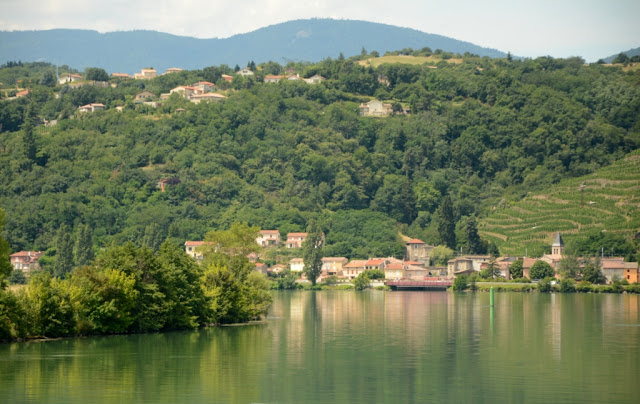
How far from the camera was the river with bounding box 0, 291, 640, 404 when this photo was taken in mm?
34688

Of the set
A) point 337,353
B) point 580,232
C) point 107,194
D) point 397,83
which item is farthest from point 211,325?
point 397,83

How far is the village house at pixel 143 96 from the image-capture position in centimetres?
18162

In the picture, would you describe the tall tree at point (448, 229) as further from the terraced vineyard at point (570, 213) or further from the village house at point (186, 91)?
the village house at point (186, 91)

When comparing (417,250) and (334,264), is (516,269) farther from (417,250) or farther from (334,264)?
(334,264)

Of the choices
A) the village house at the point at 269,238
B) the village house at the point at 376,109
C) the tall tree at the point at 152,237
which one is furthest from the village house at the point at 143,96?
the tall tree at the point at 152,237

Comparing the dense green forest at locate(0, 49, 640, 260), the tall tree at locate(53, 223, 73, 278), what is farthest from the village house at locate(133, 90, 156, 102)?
the tall tree at locate(53, 223, 73, 278)

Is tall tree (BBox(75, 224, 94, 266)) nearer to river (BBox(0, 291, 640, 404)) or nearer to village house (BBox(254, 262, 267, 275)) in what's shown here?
village house (BBox(254, 262, 267, 275))

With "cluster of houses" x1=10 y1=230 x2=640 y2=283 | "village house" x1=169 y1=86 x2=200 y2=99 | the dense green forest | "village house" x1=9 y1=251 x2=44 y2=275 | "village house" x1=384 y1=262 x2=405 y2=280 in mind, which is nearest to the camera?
"cluster of houses" x1=10 y1=230 x2=640 y2=283

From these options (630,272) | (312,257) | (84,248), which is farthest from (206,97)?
(630,272)

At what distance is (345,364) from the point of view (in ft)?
140

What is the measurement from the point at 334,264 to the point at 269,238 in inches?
446

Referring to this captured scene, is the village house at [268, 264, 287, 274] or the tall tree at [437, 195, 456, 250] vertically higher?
the tall tree at [437, 195, 456, 250]

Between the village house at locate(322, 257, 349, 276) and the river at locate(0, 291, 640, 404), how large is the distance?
69.6 metres

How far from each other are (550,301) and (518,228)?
Result: 1818 inches
